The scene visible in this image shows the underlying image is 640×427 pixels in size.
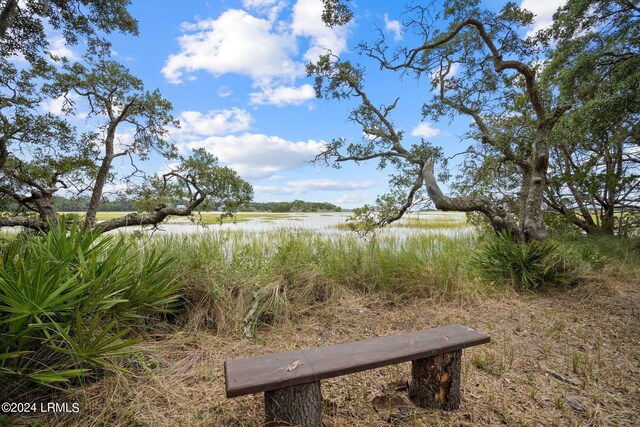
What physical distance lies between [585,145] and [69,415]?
11441mm

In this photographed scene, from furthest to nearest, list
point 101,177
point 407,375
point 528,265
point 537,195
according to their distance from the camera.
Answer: point 101,177, point 537,195, point 528,265, point 407,375

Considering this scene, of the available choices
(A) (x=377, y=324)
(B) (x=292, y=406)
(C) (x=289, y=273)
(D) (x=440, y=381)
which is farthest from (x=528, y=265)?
(B) (x=292, y=406)

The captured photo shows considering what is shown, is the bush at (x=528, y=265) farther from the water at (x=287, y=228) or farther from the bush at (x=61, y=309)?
the bush at (x=61, y=309)

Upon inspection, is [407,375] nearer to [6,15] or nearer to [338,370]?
[338,370]

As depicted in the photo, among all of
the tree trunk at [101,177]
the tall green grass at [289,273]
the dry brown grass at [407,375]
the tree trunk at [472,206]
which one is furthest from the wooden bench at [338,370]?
the tree trunk at [101,177]

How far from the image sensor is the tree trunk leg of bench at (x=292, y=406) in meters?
1.51

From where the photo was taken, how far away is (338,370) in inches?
58.1

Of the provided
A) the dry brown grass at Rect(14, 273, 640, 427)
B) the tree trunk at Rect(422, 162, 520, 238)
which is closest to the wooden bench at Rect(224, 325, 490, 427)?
the dry brown grass at Rect(14, 273, 640, 427)

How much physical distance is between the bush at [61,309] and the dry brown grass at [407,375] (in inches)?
10.6

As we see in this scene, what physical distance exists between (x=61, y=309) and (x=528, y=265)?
235 inches

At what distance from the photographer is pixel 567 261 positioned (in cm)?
448

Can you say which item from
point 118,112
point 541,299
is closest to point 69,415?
point 541,299

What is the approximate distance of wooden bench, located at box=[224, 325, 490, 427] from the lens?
1434mm

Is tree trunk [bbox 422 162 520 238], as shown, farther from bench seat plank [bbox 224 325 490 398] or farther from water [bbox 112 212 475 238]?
bench seat plank [bbox 224 325 490 398]
